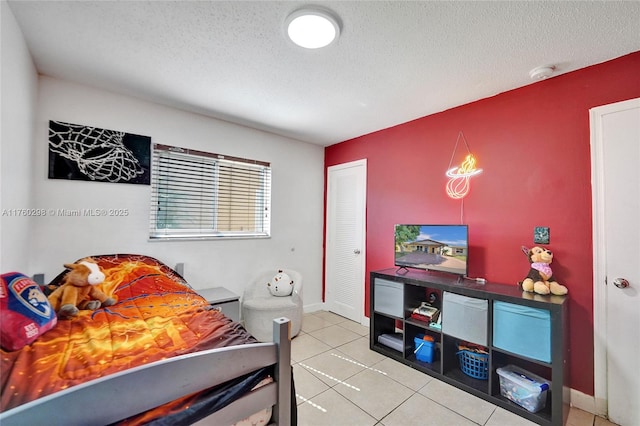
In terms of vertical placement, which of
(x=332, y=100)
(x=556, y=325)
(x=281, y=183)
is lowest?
(x=556, y=325)

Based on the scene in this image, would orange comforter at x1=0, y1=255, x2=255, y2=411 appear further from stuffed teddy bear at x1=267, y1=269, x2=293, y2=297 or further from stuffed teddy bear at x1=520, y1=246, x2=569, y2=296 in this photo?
stuffed teddy bear at x1=520, y1=246, x2=569, y2=296

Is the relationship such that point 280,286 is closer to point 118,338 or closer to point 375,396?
point 375,396

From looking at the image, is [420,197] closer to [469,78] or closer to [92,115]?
[469,78]

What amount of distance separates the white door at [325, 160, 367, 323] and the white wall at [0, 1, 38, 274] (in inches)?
121

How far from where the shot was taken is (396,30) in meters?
1.65

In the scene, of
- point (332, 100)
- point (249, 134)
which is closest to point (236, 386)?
point (332, 100)

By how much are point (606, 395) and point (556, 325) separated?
27.1 inches

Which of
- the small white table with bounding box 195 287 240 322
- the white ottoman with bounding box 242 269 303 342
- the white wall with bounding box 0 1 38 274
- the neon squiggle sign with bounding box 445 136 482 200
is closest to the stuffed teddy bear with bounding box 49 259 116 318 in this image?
the white wall with bounding box 0 1 38 274

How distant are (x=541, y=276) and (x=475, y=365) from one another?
2.85 ft

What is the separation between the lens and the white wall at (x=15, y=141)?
152cm

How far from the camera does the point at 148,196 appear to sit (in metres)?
2.69

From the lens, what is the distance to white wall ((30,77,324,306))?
7.40ft

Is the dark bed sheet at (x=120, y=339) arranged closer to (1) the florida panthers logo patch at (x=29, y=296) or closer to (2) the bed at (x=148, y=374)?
(2) the bed at (x=148, y=374)

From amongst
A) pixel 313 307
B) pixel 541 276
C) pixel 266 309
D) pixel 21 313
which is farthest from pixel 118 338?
pixel 313 307
